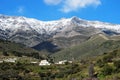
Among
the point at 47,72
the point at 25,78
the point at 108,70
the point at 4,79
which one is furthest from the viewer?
the point at 47,72

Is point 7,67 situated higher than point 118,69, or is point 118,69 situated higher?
point 7,67

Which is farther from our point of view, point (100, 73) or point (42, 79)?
point (42, 79)

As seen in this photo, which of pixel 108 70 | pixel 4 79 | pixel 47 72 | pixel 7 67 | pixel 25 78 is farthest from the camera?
pixel 7 67

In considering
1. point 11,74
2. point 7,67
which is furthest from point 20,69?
point 11,74

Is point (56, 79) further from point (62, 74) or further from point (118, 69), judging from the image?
point (118, 69)

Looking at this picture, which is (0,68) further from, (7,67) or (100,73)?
(100,73)

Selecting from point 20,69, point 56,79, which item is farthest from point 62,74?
point 20,69

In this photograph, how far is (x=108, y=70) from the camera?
12675cm

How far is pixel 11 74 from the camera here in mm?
170000

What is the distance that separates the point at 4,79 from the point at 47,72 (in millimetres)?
36924

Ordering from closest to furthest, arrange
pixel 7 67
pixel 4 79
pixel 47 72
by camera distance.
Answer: pixel 4 79 → pixel 47 72 → pixel 7 67

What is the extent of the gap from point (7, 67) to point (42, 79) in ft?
146

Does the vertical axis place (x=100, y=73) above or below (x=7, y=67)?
below

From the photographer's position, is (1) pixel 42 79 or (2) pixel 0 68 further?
(2) pixel 0 68
